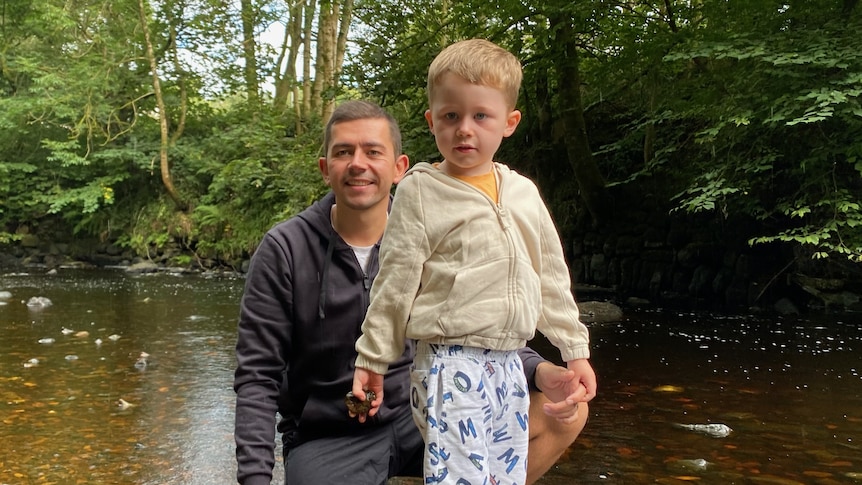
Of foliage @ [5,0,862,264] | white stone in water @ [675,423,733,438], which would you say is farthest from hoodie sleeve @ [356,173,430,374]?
foliage @ [5,0,862,264]

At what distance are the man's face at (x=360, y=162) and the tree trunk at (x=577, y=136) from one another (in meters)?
6.48

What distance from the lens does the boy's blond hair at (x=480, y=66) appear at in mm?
1508

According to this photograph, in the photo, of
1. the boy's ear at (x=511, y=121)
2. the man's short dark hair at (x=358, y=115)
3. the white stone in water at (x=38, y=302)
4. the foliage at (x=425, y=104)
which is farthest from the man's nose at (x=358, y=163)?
the white stone in water at (x=38, y=302)

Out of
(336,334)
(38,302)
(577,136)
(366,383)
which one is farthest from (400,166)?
(38,302)

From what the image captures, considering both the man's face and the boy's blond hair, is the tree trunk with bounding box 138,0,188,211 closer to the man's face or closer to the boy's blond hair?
the man's face

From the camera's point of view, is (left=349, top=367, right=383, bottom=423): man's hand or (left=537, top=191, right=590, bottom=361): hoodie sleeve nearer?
(left=349, top=367, right=383, bottom=423): man's hand

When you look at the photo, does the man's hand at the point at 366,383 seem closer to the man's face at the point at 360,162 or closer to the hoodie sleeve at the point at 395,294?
the hoodie sleeve at the point at 395,294

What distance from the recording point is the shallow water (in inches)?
135

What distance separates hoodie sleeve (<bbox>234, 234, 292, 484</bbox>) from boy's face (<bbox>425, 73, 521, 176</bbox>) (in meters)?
0.60

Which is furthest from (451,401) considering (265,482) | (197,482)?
(197,482)

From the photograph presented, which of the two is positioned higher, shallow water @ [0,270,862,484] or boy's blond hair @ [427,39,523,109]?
boy's blond hair @ [427,39,523,109]

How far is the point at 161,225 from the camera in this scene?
54.0 feet

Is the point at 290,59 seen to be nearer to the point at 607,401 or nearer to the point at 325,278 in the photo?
the point at 607,401

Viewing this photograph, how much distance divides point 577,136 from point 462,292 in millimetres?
7827
